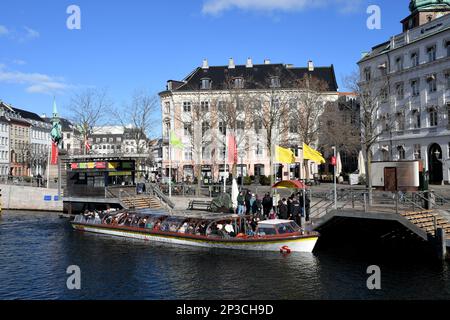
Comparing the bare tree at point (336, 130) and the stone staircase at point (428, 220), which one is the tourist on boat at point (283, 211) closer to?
the stone staircase at point (428, 220)

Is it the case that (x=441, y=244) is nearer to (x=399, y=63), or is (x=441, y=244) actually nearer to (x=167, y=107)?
(x=399, y=63)

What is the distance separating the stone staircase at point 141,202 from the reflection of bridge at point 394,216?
15.6m

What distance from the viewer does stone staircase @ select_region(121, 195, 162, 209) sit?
136 feet

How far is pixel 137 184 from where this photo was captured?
44469 millimetres

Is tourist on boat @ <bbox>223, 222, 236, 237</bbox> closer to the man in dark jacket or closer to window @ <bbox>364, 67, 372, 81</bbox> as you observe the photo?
the man in dark jacket

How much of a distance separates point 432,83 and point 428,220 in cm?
3198

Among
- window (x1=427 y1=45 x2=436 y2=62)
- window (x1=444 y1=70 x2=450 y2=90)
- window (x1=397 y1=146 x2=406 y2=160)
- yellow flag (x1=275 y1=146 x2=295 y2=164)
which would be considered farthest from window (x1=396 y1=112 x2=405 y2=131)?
yellow flag (x1=275 y1=146 x2=295 y2=164)

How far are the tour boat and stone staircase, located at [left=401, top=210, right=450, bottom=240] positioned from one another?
5.23 m

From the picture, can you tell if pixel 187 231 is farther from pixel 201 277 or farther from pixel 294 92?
pixel 294 92

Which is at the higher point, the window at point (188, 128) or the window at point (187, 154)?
the window at point (188, 128)

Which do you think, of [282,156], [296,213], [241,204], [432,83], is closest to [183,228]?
[241,204]

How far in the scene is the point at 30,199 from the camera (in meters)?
55.5

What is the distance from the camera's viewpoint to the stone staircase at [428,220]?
24673 millimetres

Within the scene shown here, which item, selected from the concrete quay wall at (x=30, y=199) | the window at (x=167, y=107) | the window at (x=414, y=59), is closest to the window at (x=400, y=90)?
the window at (x=414, y=59)
